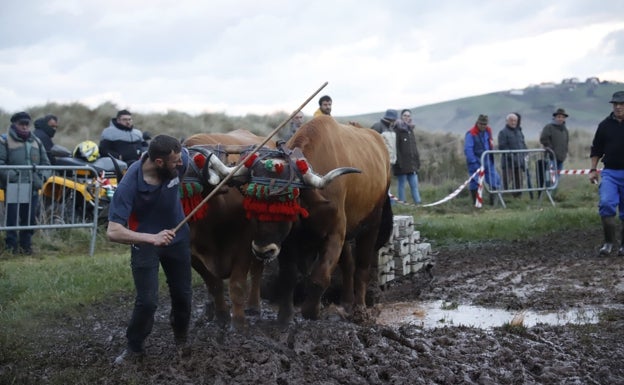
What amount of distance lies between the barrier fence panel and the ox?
4447mm

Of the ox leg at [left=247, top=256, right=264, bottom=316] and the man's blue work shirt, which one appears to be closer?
the man's blue work shirt

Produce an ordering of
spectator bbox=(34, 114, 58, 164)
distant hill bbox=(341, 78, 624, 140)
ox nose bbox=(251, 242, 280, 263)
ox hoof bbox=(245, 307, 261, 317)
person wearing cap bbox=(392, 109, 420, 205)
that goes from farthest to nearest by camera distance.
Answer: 1. distant hill bbox=(341, 78, 624, 140)
2. person wearing cap bbox=(392, 109, 420, 205)
3. spectator bbox=(34, 114, 58, 164)
4. ox hoof bbox=(245, 307, 261, 317)
5. ox nose bbox=(251, 242, 280, 263)

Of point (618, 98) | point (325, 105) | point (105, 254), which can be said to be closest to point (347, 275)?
point (105, 254)

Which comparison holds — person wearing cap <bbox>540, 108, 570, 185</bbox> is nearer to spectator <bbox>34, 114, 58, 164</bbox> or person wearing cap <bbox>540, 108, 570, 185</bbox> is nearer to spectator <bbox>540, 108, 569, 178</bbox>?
spectator <bbox>540, 108, 569, 178</bbox>

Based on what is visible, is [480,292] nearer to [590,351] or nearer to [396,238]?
[396,238]

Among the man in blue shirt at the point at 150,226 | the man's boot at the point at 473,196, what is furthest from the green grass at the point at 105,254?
the man in blue shirt at the point at 150,226

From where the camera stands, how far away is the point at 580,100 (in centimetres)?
5228

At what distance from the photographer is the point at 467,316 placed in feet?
29.6

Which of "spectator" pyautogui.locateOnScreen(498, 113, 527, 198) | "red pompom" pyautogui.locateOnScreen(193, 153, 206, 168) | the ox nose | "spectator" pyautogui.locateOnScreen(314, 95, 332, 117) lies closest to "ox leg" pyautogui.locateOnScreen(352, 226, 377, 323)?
the ox nose

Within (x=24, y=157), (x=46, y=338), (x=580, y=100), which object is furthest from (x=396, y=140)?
(x=580, y=100)

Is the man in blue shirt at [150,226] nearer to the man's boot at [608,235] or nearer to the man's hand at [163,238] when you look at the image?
the man's hand at [163,238]

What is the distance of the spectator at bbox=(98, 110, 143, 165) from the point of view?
14711 mm

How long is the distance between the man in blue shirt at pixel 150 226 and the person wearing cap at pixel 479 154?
1272 centimetres

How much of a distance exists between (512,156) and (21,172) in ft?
36.4
